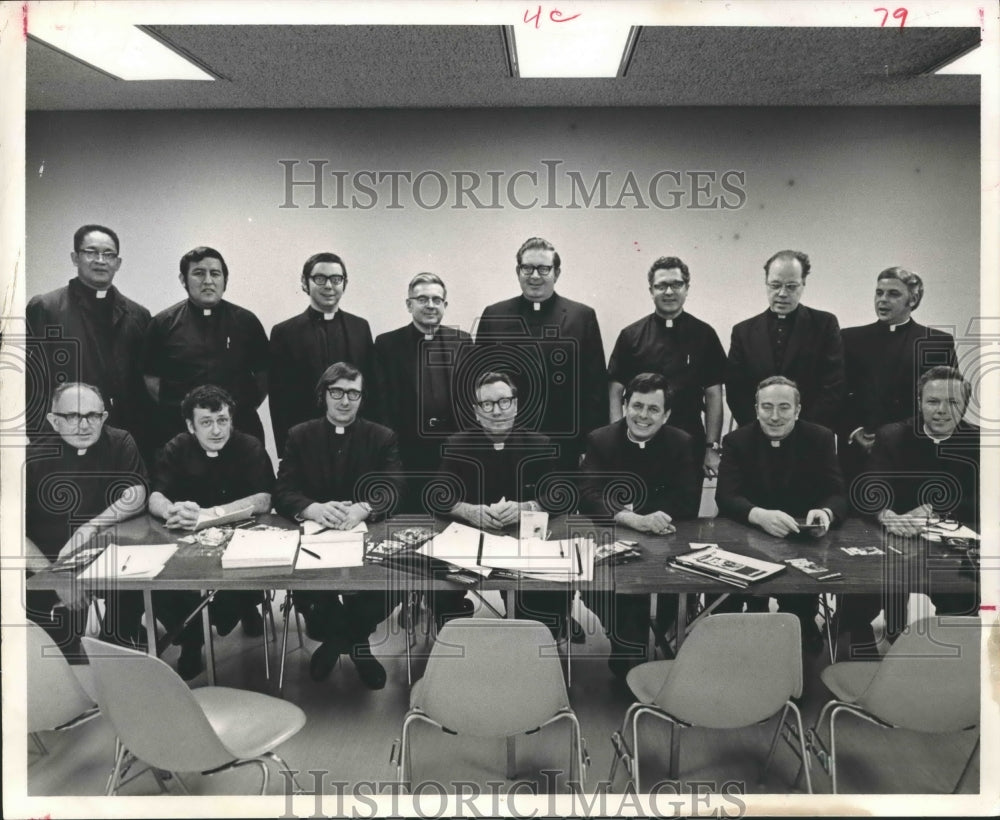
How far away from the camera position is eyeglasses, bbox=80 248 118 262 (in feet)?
8.68

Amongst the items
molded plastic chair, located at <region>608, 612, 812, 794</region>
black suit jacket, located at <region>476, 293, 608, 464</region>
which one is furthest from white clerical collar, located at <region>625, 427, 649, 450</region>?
molded plastic chair, located at <region>608, 612, 812, 794</region>

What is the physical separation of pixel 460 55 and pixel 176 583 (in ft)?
6.30

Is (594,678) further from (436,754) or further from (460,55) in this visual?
(460,55)

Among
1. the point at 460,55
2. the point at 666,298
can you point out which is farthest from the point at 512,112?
the point at 666,298

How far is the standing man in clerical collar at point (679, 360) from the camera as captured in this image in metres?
2.77

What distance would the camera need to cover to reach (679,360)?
9.31ft

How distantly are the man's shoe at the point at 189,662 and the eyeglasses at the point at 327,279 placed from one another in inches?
59.6

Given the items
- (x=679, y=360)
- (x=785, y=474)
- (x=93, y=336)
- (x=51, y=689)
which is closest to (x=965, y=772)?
(x=785, y=474)

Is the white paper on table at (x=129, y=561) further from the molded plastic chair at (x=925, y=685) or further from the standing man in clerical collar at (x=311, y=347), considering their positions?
the molded plastic chair at (x=925, y=685)

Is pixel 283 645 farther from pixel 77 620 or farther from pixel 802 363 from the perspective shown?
pixel 802 363

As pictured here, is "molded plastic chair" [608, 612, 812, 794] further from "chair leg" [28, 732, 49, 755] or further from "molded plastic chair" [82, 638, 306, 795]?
"chair leg" [28, 732, 49, 755]

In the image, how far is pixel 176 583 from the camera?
229 cm

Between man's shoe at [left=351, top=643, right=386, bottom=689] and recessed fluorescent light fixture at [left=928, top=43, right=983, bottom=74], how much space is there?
2893mm

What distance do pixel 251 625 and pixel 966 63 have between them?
11.0 ft
